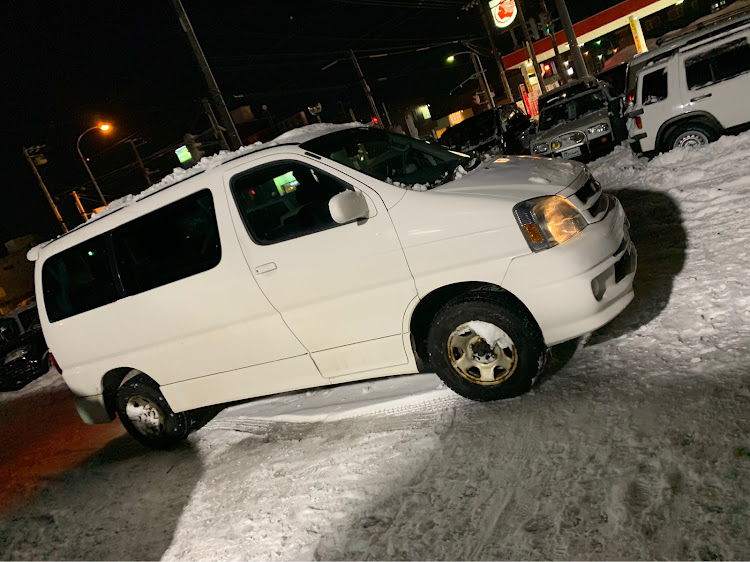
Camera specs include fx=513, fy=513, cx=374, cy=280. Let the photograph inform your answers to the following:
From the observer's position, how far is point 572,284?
3.40 metres

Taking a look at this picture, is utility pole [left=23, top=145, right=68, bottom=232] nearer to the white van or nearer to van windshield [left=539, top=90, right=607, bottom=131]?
van windshield [left=539, top=90, right=607, bottom=131]

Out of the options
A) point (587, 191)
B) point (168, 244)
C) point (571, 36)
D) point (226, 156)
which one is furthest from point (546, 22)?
point (168, 244)

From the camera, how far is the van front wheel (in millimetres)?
5199

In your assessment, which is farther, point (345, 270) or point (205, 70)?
point (205, 70)

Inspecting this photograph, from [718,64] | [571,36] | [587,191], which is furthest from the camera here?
[571,36]

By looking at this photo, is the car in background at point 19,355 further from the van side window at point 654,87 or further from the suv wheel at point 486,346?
the van side window at point 654,87

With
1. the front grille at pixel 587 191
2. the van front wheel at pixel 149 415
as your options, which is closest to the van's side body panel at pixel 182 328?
the van front wheel at pixel 149 415

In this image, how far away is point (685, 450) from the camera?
2738mm

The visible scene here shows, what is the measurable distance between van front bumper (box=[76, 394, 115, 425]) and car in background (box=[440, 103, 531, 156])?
38.1 ft

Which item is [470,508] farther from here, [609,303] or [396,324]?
[609,303]

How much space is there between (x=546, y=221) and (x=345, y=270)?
1.44m

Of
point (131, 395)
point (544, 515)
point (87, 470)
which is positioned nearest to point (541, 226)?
point (544, 515)

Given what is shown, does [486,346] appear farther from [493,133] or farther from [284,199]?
[493,133]

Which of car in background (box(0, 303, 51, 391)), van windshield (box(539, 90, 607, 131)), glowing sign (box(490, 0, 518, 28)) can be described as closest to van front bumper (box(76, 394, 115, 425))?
car in background (box(0, 303, 51, 391))
